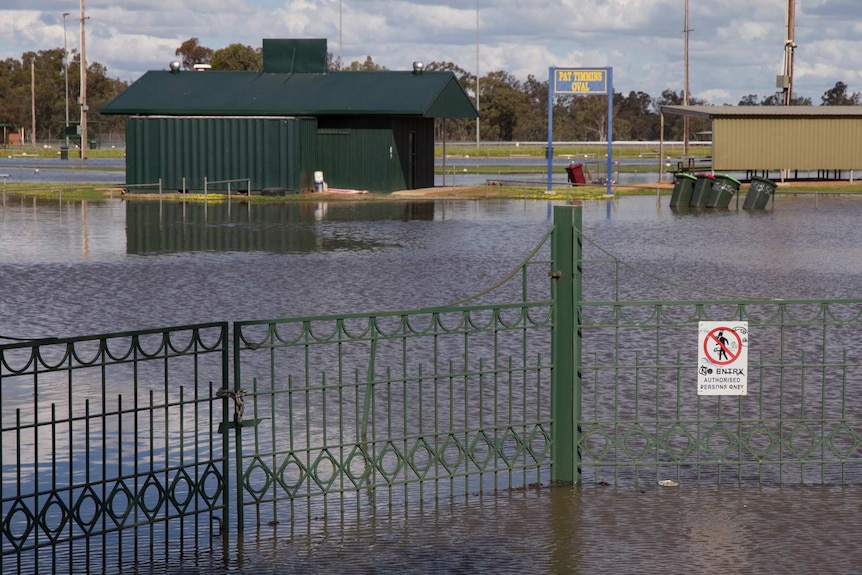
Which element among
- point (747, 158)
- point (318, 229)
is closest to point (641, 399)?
point (318, 229)

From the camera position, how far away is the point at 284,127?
45.8m

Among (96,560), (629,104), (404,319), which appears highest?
(629,104)

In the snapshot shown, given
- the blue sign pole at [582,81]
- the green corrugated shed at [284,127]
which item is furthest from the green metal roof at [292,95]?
the blue sign pole at [582,81]

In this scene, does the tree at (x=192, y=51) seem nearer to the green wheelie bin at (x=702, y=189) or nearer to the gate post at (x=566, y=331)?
the green wheelie bin at (x=702, y=189)

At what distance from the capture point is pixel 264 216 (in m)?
36.2

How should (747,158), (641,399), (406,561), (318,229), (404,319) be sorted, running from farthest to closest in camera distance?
(747,158), (318,229), (641,399), (404,319), (406,561)

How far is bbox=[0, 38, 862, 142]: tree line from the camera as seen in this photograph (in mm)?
130000

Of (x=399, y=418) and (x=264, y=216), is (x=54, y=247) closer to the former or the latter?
(x=264, y=216)

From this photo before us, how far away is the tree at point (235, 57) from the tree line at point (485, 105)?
12.0 m

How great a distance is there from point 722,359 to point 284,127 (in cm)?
3846

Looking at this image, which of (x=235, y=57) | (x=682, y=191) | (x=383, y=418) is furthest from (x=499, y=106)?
(x=383, y=418)

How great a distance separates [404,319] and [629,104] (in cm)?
14483

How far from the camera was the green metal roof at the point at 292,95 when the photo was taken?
46438mm

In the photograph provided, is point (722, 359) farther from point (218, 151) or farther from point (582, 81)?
point (218, 151)
